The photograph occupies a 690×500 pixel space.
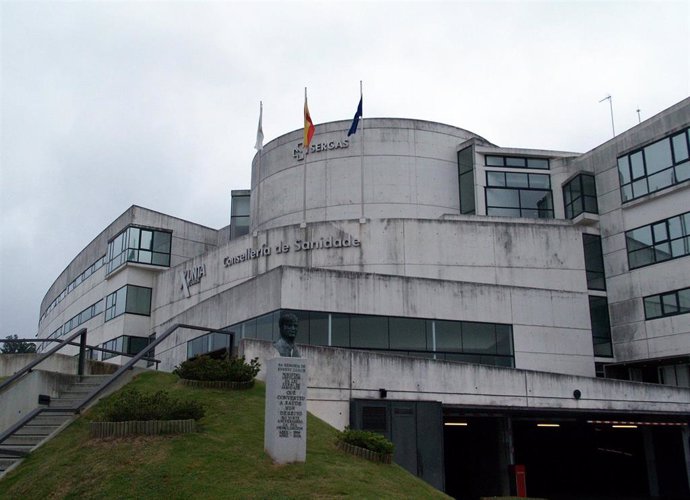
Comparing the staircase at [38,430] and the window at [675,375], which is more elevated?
the window at [675,375]

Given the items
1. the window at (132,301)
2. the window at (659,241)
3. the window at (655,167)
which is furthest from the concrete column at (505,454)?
the window at (132,301)

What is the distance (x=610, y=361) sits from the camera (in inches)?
1389

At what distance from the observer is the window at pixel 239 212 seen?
50062mm

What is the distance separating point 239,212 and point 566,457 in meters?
26.3

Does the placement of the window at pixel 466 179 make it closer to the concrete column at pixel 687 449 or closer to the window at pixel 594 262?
the window at pixel 594 262

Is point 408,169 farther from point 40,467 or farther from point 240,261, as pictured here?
point 40,467

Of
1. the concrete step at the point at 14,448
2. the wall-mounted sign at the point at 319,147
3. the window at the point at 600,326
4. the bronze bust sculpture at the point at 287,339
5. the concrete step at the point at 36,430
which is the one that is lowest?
the concrete step at the point at 14,448

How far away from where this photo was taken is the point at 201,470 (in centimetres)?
1442

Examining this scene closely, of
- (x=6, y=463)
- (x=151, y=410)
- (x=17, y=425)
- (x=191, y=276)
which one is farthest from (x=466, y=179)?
(x=6, y=463)

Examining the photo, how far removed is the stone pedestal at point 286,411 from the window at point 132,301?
105ft

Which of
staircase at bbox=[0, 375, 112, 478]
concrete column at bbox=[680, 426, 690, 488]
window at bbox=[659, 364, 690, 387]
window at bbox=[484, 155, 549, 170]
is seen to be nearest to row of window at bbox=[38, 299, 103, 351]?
window at bbox=[484, 155, 549, 170]

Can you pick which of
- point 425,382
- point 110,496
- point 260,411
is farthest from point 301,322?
point 110,496

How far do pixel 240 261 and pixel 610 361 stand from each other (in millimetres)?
19263

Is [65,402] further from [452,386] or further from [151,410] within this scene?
[452,386]
